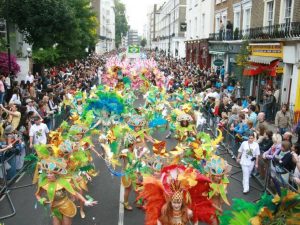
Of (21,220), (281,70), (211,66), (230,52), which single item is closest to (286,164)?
(21,220)

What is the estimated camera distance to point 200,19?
38.9 meters

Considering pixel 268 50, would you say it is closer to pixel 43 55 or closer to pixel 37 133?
pixel 37 133

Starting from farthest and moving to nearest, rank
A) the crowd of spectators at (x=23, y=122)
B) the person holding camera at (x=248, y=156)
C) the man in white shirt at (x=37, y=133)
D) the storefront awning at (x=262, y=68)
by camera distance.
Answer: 1. the storefront awning at (x=262, y=68)
2. the man in white shirt at (x=37, y=133)
3. the crowd of spectators at (x=23, y=122)
4. the person holding camera at (x=248, y=156)

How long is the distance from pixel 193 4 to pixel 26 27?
23.1 m

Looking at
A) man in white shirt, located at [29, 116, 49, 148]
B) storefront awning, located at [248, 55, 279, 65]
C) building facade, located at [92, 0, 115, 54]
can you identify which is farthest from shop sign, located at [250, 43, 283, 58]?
building facade, located at [92, 0, 115, 54]

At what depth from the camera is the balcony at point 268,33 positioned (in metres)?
16.8

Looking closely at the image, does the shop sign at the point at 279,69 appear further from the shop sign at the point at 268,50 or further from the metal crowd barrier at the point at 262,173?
the metal crowd barrier at the point at 262,173

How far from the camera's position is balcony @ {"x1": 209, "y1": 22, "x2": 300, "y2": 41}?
16812mm

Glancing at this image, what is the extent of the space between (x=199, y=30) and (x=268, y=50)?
66.5 ft

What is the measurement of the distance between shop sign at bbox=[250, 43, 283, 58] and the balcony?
37 centimetres

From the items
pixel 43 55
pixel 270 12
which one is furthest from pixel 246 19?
pixel 43 55

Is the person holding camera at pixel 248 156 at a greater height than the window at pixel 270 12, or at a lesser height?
lesser

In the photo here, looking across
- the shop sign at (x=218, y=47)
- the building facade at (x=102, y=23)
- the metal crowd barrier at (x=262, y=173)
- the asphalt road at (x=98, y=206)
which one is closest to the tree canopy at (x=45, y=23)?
the shop sign at (x=218, y=47)

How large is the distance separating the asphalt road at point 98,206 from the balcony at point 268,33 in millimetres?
8619
